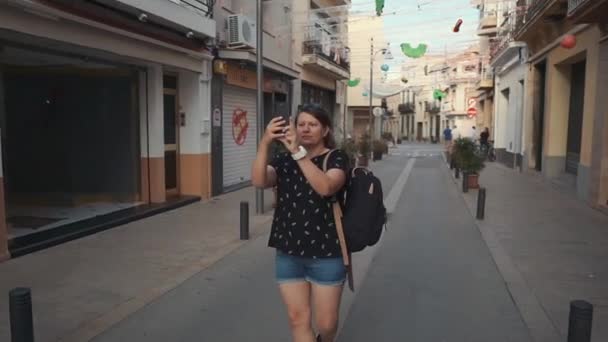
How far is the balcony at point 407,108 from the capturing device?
7688 centimetres

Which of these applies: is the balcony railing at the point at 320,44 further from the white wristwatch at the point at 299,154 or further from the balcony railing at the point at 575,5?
the white wristwatch at the point at 299,154

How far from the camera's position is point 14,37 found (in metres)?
6.97

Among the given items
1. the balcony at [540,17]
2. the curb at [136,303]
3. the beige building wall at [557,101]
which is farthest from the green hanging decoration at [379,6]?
the curb at [136,303]

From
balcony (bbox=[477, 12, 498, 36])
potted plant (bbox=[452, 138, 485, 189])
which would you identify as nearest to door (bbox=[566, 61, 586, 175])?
potted plant (bbox=[452, 138, 485, 189])

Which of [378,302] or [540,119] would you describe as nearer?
[378,302]

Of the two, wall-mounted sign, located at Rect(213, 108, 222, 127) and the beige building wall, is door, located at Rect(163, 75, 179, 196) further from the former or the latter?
the beige building wall

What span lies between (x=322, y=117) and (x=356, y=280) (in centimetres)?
325

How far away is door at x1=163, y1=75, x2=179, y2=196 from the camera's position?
449 inches

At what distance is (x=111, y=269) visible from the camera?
615 centimetres

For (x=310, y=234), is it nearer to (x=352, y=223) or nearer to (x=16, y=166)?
(x=352, y=223)

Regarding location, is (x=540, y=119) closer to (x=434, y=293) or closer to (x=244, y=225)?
(x=244, y=225)

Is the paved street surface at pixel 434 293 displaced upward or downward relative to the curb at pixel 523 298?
downward

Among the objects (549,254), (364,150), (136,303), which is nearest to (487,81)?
(364,150)

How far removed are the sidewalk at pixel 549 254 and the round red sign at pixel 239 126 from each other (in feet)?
19.7
